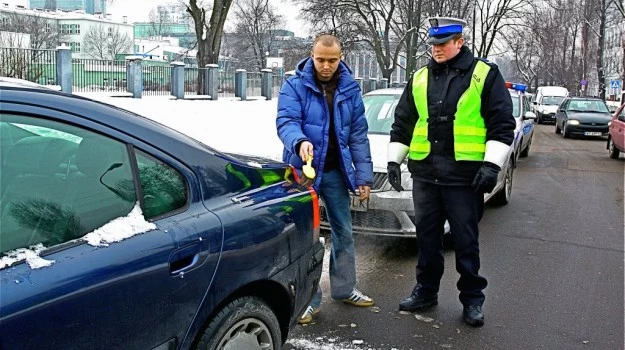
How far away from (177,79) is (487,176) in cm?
2256

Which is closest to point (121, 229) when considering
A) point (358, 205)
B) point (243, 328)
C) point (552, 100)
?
point (243, 328)

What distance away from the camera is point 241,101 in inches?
Answer: 1144

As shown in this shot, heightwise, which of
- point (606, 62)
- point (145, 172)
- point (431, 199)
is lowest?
point (431, 199)

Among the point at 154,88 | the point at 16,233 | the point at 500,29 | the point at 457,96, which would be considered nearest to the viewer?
the point at 16,233

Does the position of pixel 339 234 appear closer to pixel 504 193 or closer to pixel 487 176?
pixel 487 176

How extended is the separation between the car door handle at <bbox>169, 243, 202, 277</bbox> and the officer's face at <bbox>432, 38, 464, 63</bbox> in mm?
2226

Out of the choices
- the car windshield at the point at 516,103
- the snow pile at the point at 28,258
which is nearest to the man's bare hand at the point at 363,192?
the snow pile at the point at 28,258

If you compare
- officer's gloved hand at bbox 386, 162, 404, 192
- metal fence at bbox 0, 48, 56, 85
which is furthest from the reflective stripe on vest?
metal fence at bbox 0, 48, 56, 85

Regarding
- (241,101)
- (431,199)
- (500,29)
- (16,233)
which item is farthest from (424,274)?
(500,29)

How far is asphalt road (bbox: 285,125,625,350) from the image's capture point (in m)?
3.79

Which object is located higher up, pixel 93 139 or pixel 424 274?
pixel 93 139

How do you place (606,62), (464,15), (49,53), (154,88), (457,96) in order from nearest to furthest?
(457,96) → (49,53) → (154,88) → (464,15) → (606,62)

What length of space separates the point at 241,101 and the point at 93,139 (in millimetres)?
27234

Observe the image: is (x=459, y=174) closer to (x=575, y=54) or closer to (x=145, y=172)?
(x=145, y=172)
